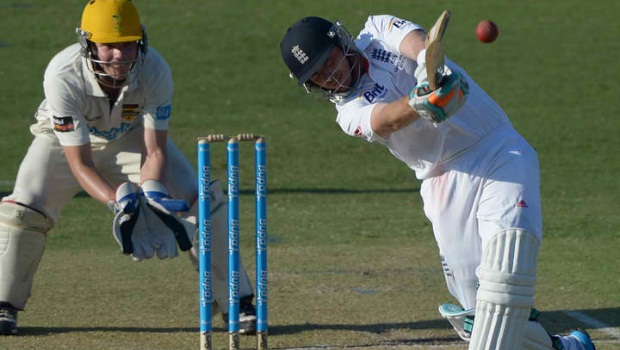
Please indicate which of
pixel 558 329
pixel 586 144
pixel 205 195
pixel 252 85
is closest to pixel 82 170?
pixel 205 195

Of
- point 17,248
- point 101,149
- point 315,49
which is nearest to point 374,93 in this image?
point 315,49

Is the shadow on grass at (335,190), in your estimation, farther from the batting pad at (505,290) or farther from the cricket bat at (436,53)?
the cricket bat at (436,53)

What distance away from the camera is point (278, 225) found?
8609mm

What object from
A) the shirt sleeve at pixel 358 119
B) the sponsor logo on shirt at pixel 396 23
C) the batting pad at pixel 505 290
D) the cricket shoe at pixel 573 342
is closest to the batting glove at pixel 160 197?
the shirt sleeve at pixel 358 119

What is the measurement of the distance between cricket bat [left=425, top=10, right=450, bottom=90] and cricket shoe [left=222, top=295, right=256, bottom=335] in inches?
94.9

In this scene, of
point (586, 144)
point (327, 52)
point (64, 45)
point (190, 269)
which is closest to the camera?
point (327, 52)

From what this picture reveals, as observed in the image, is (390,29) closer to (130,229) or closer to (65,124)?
(130,229)

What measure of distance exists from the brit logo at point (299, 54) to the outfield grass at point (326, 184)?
1.73 metres

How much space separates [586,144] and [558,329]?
225 inches

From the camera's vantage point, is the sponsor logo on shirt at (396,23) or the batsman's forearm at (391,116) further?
the sponsor logo on shirt at (396,23)

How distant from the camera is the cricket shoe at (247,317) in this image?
239 inches

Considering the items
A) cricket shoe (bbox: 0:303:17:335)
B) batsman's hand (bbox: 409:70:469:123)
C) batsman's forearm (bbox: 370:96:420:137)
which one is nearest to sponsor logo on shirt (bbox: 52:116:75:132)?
cricket shoe (bbox: 0:303:17:335)

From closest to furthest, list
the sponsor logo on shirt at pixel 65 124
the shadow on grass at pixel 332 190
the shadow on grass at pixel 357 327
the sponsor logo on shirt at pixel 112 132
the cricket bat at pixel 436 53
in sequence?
the cricket bat at pixel 436 53 < the sponsor logo on shirt at pixel 65 124 < the shadow on grass at pixel 357 327 < the sponsor logo on shirt at pixel 112 132 < the shadow on grass at pixel 332 190

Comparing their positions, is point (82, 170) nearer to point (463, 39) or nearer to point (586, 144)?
point (586, 144)
